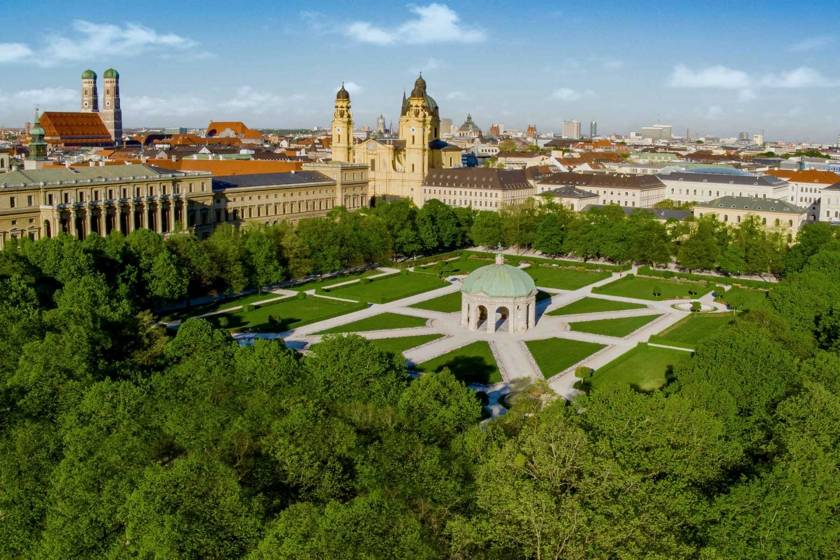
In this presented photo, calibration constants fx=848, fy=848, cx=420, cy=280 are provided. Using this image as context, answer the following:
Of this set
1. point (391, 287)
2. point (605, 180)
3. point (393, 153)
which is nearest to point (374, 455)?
point (391, 287)

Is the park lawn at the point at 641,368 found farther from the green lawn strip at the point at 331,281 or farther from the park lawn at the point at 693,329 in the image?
the green lawn strip at the point at 331,281

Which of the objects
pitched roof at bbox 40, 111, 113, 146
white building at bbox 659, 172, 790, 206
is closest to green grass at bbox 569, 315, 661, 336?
white building at bbox 659, 172, 790, 206

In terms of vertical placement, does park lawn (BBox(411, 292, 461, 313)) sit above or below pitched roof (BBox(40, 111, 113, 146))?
below

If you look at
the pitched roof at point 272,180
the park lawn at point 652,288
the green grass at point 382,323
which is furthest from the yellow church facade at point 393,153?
the green grass at point 382,323

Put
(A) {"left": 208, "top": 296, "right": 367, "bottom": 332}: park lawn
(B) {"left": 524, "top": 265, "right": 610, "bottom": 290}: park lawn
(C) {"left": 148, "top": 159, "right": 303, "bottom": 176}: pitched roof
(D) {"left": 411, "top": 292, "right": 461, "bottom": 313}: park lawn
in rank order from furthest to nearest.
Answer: (C) {"left": 148, "top": 159, "right": 303, "bottom": 176}: pitched roof → (B) {"left": 524, "top": 265, "right": 610, "bottom": 290}: park lawn → (D) {"left": 411, "top": 292, "right": 461, "bottom": 313}: park lawn → (A) {"left": 208, "top": 296, "right": 367, "bottom": 332}: park lawn

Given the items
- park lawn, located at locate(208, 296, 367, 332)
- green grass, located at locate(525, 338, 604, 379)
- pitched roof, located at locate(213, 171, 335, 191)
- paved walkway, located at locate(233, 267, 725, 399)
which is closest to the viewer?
paved walkway, located at locate(233, 267, 725, 399)

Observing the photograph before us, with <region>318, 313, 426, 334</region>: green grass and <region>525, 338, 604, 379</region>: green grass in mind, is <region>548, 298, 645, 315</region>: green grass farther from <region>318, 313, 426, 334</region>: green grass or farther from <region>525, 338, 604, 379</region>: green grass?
<region>318, 313, 426, 334</region>: green grass

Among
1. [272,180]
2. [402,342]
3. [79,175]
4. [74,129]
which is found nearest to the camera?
[402,342]

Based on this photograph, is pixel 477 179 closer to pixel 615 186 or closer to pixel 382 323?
pixel 615 186

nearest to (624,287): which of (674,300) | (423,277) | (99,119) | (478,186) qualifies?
(674,300)
